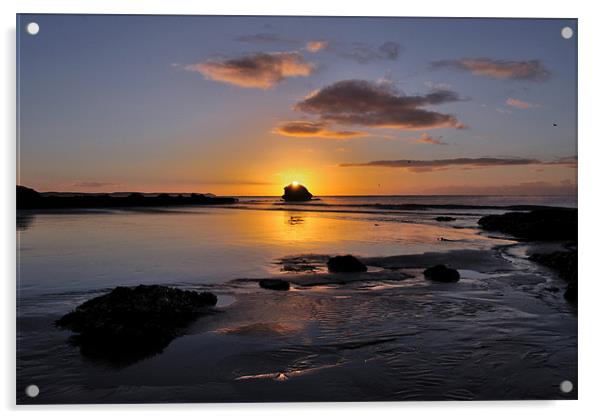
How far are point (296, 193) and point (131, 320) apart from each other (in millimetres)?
2042

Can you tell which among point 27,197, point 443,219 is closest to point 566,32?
point 443,219

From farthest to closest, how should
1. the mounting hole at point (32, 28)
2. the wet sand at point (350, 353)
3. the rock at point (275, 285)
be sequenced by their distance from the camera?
the rock at point (275, 285)
the mounting hole at point (32, 28)
the wet sand at point (350, 353)

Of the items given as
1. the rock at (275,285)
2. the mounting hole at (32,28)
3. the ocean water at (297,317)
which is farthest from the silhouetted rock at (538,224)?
the mounting hole at (32,28)

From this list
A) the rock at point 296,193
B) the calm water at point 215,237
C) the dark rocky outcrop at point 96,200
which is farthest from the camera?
the rock at point 296,193

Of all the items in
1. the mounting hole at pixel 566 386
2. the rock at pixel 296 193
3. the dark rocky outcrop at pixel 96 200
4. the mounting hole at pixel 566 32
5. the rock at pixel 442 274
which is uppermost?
the mounting hole at pixel 566 32

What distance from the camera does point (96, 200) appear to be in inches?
192

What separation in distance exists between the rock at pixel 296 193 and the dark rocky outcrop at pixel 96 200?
0.75 m

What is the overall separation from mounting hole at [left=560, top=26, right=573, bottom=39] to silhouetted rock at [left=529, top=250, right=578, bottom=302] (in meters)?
1.71

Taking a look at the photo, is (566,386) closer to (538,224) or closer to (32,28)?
(538,224)

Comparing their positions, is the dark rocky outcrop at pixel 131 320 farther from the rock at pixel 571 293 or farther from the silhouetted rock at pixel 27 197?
the rock at pixel 571 293

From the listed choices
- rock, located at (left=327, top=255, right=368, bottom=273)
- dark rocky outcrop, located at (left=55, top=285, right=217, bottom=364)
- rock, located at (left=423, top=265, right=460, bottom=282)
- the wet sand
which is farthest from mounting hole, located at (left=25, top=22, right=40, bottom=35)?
rock, located at (left=423, top=265, right=460, bottom=282)

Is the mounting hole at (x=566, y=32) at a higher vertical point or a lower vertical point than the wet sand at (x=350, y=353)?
higher

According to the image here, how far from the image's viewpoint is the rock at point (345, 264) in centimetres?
471
